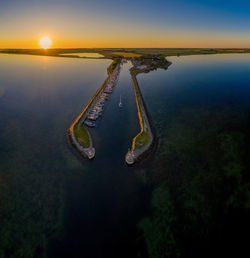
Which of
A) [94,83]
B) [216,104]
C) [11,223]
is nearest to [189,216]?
[11,223]

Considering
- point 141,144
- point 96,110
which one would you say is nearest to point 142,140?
point 141,144

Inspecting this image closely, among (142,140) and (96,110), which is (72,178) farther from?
(96,110)

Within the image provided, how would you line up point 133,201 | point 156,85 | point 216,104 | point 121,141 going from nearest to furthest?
point 133,201 < point 121,141 < point 216,104 < point 156,85

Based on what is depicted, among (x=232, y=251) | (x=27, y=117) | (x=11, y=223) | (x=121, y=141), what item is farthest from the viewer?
(x=27, y=117)

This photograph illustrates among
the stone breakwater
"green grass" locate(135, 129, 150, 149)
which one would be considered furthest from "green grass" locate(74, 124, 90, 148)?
"green grass" locate(135, 129, 150, 149)

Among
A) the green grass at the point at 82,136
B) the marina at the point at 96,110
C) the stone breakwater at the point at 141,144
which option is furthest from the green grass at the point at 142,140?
the marina at the point at 96,110

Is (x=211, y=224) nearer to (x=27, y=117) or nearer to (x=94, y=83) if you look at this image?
(x=27, y=117)

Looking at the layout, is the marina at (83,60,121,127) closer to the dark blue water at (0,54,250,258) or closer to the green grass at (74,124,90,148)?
the dark blue water at (0,54,250,258)

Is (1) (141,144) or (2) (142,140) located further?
(2) (142,140)
